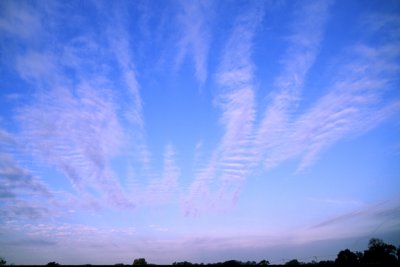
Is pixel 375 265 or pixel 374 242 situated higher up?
pixel 374 242

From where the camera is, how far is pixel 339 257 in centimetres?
12825

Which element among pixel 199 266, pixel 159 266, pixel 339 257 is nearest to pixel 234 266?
pixel 199 266

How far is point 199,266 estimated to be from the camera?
1131 cm

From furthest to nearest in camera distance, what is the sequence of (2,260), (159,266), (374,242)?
(374,242)
(2,260)
(159,266)

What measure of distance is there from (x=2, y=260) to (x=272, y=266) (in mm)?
148155

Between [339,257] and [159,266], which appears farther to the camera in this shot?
[339,257]

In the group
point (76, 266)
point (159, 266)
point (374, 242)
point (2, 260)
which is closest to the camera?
point (76, 266)

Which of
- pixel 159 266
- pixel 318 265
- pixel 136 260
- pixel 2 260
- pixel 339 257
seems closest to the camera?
pixel 159 266

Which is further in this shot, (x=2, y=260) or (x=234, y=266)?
(x=2, y=260)

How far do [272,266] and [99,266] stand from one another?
805 cm

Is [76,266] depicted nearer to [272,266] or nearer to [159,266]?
[159,266]

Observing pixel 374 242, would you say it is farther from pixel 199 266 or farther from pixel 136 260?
pixel 199 266

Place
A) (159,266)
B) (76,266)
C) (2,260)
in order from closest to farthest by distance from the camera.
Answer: (76,266) → (159,266) → (2,260)

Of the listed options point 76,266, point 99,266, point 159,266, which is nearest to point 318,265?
point 159,266
